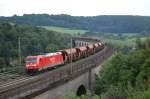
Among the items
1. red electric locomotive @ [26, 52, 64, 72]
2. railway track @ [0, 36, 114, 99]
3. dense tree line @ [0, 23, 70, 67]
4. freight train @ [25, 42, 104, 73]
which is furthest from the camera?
dense tree line @ [0, 23, 70, 67]

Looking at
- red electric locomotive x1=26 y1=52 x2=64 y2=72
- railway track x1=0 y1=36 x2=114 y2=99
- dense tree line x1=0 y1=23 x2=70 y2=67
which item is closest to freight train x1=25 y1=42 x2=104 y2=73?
red electric locomotive x1=26 y1=52 x2=64 y2=72

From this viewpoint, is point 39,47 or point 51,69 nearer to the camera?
point 51,69

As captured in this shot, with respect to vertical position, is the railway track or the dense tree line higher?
the railway track

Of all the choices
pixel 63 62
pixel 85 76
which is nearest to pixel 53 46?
pixel 63 62

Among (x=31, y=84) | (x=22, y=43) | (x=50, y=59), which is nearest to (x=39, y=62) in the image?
(x=50, y=59)

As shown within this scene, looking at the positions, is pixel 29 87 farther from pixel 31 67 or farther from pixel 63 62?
pixel 63 62

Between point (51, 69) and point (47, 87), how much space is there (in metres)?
20.4

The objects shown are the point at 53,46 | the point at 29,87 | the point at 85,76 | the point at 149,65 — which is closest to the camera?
the point at 29,87

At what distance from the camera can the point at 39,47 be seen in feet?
332

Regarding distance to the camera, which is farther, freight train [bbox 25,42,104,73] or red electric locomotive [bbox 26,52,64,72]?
freight train [bbox 25,42,104,73]

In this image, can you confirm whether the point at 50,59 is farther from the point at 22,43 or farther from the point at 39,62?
the point at 22,43

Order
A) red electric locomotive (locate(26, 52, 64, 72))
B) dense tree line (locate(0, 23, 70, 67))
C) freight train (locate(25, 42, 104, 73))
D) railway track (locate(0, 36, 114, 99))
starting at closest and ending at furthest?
railway track (locate(0, 36, 114, 99))
red electric locomotive (locate(26, 52, 64, 72))
freight train (locate(25, 42, 104, 73))
dense tree line (locate(0, 23, 70, 67))

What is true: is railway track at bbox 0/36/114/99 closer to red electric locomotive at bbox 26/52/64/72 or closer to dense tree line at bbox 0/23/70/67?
red electric locomotive at bbox 26/52/64/72

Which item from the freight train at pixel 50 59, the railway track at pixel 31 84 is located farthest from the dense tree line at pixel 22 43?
the railway track at pixel 31 84
